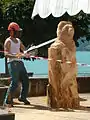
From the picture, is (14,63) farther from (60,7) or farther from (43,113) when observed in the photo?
(60,7)

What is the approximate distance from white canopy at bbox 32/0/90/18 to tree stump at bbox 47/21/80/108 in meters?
1.22

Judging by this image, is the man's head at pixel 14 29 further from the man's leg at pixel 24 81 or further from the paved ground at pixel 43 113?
the paved ground at pixel 43 113

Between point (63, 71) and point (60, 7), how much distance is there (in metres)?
2.36

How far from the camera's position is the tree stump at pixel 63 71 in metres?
8.87

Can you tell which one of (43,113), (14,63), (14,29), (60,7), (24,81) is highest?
(60,7)

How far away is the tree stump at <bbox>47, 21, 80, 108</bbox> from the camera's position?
8867 millimetres

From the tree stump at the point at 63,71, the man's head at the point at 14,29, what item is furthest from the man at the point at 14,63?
the tree stump at the point at 63,71

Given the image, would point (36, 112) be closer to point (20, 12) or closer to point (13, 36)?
point (13, 36)

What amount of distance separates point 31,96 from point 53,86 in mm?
2948

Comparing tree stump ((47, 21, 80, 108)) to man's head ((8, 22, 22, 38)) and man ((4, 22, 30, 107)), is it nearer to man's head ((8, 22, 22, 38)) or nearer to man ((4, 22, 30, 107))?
man ((4, 22, 30, 107))

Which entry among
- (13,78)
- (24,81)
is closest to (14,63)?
(13,78)

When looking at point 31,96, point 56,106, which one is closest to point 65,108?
point 56,106

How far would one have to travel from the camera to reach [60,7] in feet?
35.1

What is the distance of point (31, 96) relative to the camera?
11859mm
